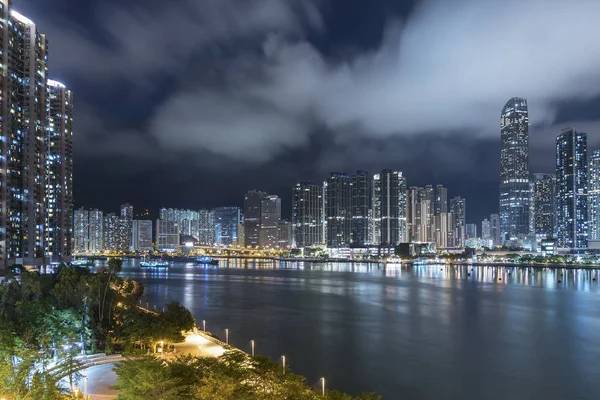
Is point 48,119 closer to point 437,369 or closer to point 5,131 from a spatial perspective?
point 5,131

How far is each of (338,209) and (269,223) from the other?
2399 cm

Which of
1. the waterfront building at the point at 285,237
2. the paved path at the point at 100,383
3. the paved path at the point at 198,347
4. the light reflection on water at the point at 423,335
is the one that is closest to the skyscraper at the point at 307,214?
the waterfront building at the point at 285,237

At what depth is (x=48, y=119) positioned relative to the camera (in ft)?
140

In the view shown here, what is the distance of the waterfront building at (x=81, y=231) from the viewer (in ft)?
367

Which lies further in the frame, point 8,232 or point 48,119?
point 48,119

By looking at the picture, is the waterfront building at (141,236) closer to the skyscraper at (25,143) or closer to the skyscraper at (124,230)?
the skyscraper at (124,230)

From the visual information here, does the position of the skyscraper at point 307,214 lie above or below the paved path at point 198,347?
above

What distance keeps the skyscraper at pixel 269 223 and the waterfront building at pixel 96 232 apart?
38666 mm

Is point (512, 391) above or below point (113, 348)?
below

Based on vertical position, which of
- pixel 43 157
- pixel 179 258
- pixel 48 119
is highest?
pixel 48 119

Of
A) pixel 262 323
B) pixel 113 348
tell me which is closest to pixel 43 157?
pixel 262 323

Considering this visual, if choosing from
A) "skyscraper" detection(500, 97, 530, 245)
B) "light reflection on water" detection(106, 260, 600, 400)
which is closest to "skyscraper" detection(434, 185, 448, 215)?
"skyscraper" detection(500, 97, 530, 245)

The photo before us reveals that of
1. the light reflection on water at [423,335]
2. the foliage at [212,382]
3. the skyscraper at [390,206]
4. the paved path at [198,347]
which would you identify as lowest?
the light reflection on water at [423,335]

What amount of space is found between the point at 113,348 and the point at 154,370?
22.3 ft
